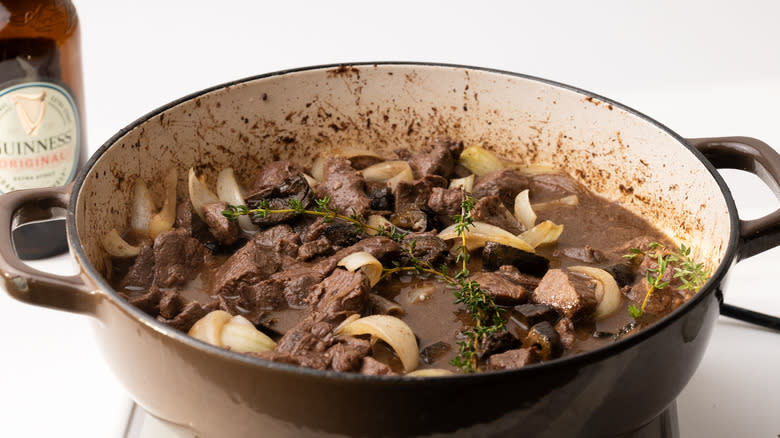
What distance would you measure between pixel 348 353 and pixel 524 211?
3.36 ft

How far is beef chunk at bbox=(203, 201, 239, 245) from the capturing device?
→ 2.67 meters

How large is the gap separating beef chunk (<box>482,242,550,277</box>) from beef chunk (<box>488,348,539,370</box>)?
46 centimetres

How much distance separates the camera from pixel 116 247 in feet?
8.48

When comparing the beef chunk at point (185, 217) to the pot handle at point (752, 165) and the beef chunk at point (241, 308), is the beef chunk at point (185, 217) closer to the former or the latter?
the beef chunk at point (241, 308)

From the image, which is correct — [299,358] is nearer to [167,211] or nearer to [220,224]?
[220,224]

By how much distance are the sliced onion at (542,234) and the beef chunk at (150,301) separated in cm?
109

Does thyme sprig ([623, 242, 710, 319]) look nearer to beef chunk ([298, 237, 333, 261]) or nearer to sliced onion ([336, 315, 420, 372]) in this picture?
sliced onion ([336, 315, 420, 372])

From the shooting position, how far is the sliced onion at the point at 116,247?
258 cm

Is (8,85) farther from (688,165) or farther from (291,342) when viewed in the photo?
(688,165)

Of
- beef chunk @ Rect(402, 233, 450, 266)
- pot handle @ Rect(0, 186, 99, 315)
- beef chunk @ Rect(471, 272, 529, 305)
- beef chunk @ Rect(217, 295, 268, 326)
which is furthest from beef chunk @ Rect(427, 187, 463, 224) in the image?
pot handle @ Rect(0, 186, 99, 315)

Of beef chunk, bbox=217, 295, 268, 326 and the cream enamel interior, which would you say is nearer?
beef chunk, bbox=217, 295, 268, 326

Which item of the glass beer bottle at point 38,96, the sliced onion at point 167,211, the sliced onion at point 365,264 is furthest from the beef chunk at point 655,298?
the glass beer bottle at point 38,96

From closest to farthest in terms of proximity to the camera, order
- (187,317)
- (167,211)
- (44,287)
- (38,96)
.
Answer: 1. (44,287)
2. (187,317)
3. (167,211)
4. (38,96)

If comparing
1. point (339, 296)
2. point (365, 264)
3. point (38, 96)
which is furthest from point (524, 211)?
point (38, 96)
